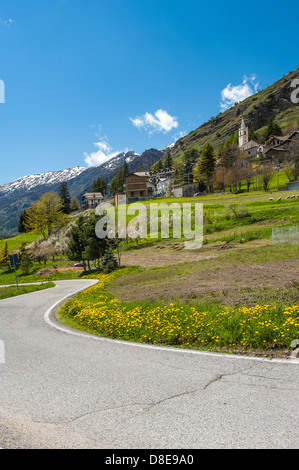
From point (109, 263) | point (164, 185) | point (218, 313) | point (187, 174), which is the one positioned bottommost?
point (109, 263)

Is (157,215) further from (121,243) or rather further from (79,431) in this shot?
(79,431)

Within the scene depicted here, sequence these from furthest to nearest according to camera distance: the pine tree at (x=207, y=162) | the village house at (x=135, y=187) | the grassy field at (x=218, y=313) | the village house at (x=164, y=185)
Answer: the village house at (x=164, y=185) < the village house at (x=135, y=187) < the pine tree at (x=207, y=162) < the grassy field at (x=218, y=313)

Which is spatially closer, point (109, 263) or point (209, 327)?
point (209, 327)

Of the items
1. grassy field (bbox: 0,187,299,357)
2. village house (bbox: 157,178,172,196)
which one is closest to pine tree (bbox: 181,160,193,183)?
village house (bbox: 157,178,172,196)

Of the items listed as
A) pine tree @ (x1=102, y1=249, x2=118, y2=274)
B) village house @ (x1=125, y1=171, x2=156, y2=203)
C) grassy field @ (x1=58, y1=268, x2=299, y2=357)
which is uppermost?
village house @ (x1=125, y1=171, x2=156, y2=203)

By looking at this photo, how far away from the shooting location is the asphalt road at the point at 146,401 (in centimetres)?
370

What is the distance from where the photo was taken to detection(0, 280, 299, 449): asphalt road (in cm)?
370

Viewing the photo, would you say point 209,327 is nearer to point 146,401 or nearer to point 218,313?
point 218,313

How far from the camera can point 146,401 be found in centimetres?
468

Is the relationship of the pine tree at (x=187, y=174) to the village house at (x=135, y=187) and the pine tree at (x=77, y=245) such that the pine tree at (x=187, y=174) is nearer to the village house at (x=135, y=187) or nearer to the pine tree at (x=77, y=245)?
the village house at (x=135, y=187)

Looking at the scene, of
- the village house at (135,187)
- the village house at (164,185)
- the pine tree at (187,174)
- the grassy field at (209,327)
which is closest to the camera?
the grassy field at (209,327)

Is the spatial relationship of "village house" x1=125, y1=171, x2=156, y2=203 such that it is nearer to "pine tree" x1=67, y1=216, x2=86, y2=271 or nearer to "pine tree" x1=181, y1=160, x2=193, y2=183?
"pine tree" x1=181, y1=160, x2=193, y2=183

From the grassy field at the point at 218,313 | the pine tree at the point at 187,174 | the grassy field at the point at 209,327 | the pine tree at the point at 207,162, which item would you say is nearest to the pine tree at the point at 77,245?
the grassy field at the point at 218,313

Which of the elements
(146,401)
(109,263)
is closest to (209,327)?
(146,401)
